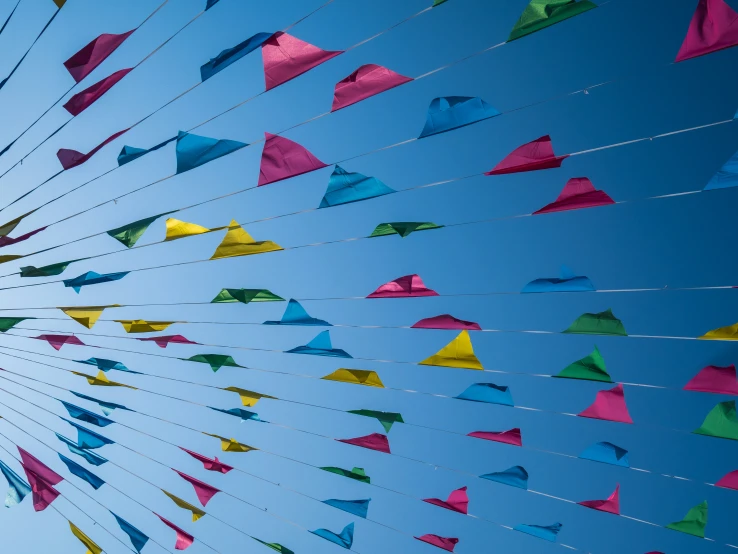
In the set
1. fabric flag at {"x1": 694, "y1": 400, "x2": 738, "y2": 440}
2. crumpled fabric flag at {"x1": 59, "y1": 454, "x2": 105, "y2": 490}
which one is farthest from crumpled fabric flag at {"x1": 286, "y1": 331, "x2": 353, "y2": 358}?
crumpled fabric flag at {"x1": 59, "y1": 454, "x2": 105, "y2": 490}

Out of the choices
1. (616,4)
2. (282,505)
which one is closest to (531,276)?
(616,4)

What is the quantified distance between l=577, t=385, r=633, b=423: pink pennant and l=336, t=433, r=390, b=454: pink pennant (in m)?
1.67

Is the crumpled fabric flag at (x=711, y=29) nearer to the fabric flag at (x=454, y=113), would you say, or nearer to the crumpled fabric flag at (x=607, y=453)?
the fabric flag at (x=454, y=113)

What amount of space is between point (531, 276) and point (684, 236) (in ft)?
3.54

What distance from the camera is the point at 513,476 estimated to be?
16.2 feet

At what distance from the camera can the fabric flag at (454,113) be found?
9.54 ft

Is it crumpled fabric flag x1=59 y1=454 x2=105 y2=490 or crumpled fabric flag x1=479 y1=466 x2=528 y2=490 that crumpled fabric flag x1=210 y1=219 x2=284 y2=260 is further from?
crumpled fabric flag x1=59 y1=454 x2=105 y2=490

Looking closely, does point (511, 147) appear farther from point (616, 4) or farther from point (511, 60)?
point (616, 4)

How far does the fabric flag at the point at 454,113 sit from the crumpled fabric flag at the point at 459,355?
1693mm

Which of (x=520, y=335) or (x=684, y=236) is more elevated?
(x=684, y=236)

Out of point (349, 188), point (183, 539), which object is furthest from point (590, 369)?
point (183, 539)

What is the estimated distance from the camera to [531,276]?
4461 mm

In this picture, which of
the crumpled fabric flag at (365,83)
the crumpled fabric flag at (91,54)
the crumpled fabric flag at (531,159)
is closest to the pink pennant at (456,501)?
the crumpled fabric flag at (531,159)

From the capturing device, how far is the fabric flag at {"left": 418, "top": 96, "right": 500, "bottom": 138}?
2.91m
